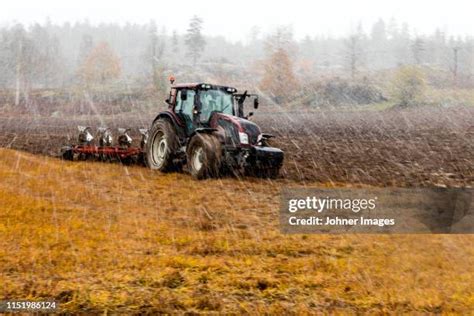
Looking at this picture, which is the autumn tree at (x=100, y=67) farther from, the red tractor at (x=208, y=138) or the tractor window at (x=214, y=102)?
the tractor window at (x=214, y=102)

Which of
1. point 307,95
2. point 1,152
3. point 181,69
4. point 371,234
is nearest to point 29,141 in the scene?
point 1,152

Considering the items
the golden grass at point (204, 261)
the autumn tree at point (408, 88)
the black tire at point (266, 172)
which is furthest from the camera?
the autumn tree at point (408, 88)

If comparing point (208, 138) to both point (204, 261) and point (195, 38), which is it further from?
point (195, 38)

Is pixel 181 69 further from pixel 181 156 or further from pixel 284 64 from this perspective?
pixel 181 156

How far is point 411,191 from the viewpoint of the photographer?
404 inches

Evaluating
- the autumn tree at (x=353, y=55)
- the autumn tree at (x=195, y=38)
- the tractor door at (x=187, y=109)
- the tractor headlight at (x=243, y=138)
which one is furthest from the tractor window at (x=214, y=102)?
the autumn tree at (x=195, y=38)

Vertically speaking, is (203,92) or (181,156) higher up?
(203,92)

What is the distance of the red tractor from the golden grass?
2105 millimetres

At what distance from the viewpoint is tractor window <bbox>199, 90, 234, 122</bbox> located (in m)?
11.9

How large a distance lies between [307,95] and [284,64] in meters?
5.36

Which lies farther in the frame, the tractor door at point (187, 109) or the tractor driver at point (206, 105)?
the tractor door at point (187, 109)

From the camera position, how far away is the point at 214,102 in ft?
39.4

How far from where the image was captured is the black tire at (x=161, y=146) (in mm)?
12078

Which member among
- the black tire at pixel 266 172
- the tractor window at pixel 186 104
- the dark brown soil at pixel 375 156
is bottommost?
the dark brown soil at pixel 375 156
